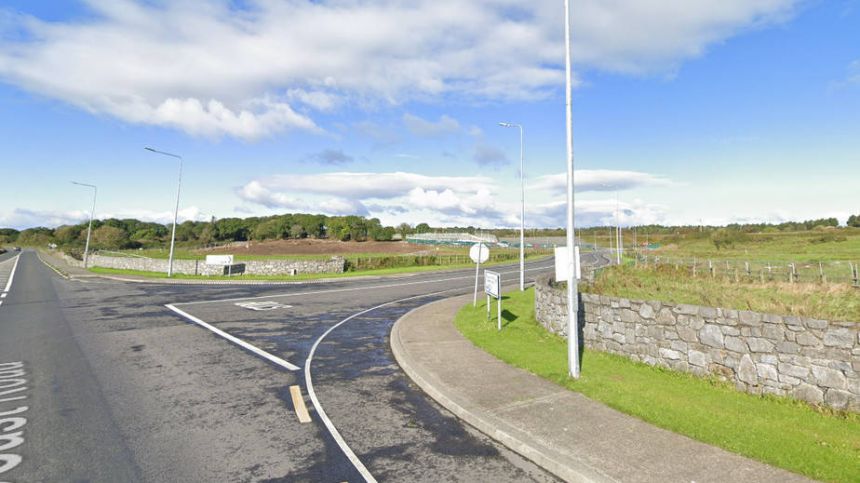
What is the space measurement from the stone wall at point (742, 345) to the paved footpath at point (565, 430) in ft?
9.45

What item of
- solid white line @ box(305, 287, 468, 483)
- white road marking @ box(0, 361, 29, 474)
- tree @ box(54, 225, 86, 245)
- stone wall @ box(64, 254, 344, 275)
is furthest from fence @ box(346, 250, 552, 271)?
tree @ box(54, 225, 86, 245)

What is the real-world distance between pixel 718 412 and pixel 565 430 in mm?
2660

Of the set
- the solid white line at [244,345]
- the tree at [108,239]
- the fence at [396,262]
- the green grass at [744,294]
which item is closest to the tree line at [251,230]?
the tree at [108,239]

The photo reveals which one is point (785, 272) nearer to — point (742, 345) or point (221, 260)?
point (742, 345)

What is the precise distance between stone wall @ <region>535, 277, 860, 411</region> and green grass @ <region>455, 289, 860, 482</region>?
253mm

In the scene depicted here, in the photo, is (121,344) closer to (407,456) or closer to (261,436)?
(261,436)

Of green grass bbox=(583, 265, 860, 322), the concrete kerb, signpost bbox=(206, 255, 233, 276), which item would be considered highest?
signpost bbox=(206, 255, 233, 276)

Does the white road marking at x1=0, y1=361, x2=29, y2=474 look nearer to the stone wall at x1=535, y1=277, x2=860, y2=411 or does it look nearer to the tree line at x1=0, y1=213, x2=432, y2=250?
the stone wall at x1=535, y1=277, x2=860, y2=411

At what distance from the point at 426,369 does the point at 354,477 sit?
4.13 meters

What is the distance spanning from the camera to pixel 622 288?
1645cm

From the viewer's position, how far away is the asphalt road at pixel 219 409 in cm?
506

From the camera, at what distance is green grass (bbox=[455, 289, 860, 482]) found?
510 centimetres

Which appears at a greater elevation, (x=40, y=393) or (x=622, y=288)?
(x=622, y=288)

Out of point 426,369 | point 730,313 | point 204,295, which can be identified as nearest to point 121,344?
point 426,369
